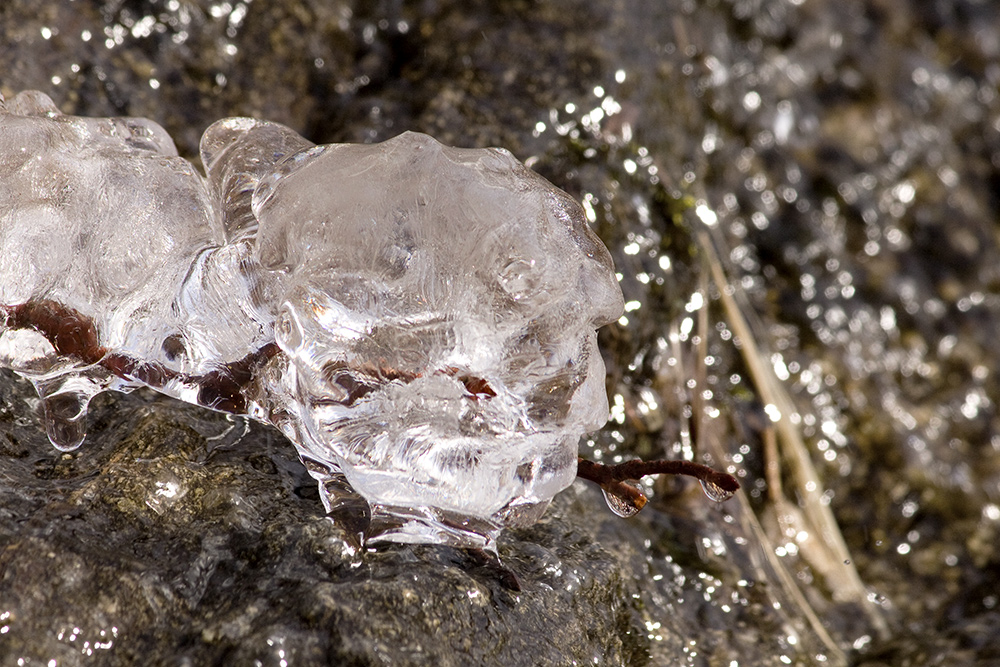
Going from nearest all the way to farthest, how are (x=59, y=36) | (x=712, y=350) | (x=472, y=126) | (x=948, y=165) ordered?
(x=59, y=36)
(x=472, y=126)
(x=712, y=350)
(x=948, y=165)

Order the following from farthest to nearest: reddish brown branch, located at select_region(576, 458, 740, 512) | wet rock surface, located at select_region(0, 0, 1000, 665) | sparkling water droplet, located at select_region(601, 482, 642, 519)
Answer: sparkling water droplet, located at select_region(601, 482, 642, 519) → reddish brown branch, located at select_region(576, 458, 740, 512) → wet rock surface, located at select_region(0, 0, 1000, 665)

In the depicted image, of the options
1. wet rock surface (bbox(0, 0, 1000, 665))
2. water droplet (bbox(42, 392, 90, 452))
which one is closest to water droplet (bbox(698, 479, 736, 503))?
wet rock surface (bbox(0, 0, 1000, 665))

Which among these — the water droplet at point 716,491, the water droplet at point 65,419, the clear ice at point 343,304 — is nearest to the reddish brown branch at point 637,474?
the water droplet at point 716,491

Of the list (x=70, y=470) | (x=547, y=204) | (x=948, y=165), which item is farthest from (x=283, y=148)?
(x=948, y=165)

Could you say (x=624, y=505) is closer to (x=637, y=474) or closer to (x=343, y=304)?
(x=637, y=474)

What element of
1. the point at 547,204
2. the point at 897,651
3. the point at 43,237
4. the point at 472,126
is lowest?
the point at 897,651

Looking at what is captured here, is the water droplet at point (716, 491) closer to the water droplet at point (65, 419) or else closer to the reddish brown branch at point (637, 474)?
the reddish brown branch at point (637, 474)

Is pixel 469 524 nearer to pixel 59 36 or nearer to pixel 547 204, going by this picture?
pixel 547 204

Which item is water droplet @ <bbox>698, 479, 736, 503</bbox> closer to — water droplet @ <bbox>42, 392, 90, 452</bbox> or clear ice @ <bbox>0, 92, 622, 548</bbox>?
clear ice @ <bbox>0, 92, 622, 548</bbox>
